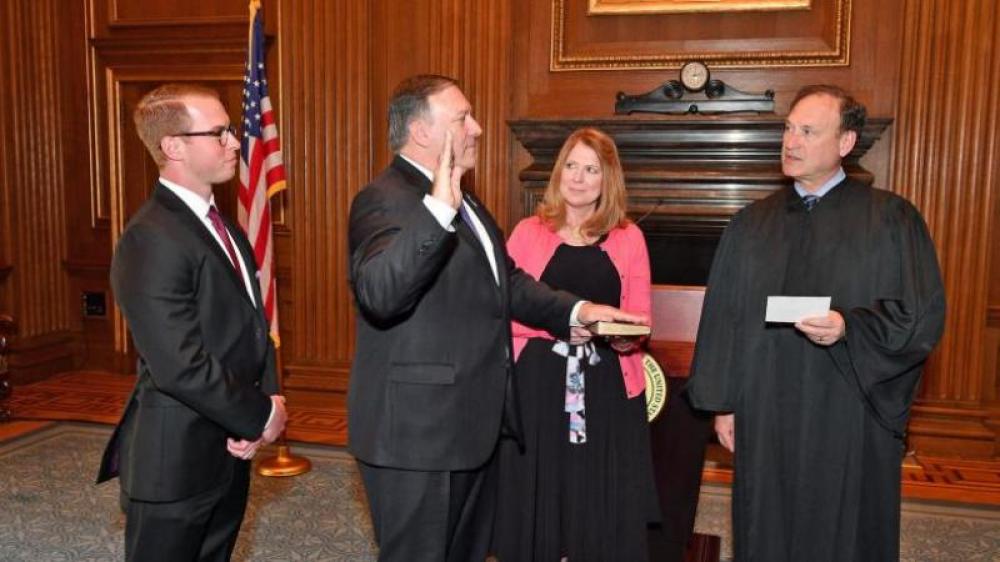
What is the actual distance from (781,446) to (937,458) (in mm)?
2847

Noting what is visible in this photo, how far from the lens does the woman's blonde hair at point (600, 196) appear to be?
3.35 meters

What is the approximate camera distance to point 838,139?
258 cm

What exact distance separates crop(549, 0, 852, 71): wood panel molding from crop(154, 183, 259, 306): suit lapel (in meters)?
3.55

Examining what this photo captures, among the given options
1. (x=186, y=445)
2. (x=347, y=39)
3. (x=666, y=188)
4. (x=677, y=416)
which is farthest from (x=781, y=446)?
(x=347, y=39)

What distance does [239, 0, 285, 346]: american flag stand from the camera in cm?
439

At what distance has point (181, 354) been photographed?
2.04m

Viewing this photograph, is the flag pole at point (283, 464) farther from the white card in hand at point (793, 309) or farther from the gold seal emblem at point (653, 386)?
the white card in hand at point (793, 309)

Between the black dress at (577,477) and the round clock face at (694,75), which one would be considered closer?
the black dress at (577,477)

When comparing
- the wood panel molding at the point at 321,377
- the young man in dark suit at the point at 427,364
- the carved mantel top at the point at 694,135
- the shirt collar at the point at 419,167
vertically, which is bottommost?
the wood panel molding at the point at 321,377

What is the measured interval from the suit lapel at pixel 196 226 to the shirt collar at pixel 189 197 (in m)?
0.01

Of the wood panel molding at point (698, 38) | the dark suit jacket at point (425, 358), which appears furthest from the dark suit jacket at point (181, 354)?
the wood panel molding at point (698, 38)

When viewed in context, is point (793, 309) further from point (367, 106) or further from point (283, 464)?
point (367, 106)

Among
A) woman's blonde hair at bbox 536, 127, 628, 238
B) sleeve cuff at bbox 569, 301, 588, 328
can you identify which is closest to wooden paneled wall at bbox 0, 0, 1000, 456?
woman's blonde hair at bbox 536, 127, 628, 238

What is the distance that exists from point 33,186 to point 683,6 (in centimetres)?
475
